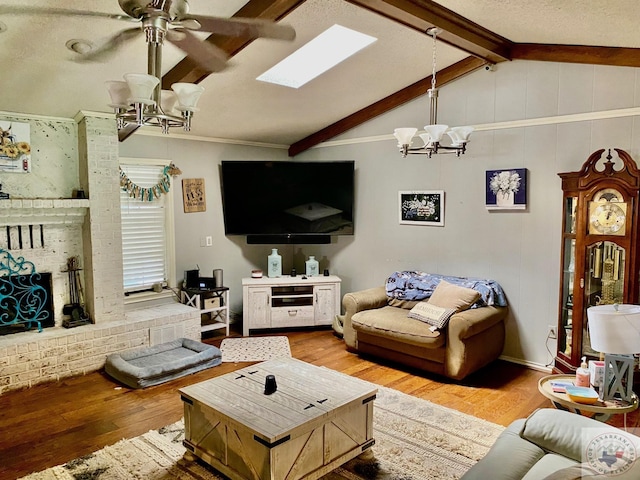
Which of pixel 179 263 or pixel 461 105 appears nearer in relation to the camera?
pixel 461 105

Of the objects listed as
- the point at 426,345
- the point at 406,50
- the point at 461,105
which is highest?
the point at 406,50

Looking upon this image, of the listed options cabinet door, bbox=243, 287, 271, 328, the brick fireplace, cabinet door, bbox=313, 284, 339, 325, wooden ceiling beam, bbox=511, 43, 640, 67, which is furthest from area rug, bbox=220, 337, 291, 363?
wooden ceiling beam, bbox=511, 43, 640, 67

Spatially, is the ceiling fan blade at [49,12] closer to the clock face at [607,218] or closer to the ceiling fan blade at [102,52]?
the ceiling fan blade at [102,52]

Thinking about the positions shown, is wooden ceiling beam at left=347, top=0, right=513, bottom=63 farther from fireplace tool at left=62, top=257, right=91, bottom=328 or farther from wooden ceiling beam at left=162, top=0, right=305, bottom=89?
fireplace tool at left=62, top=257, right=91, bottom=328

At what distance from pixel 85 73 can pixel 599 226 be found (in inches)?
162

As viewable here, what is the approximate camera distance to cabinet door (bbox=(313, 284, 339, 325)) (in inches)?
216

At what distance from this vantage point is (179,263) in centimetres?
523

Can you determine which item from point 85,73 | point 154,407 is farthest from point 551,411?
point 85,73

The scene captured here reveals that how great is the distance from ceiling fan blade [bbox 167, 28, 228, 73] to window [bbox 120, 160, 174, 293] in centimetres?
258

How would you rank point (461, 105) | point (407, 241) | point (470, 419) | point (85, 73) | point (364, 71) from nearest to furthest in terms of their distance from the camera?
point (470, 419), point (85, 73), point (364, 71), point (461, 105), point (407, 241)

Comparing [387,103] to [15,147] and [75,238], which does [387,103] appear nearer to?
[75,238]

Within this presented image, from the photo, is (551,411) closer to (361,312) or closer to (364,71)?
(361,312)

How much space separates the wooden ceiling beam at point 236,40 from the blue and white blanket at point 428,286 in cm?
278

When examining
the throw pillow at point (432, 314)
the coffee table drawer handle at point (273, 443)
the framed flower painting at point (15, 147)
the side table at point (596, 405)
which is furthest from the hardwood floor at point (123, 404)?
the framed flower painting at point (15, 147)
